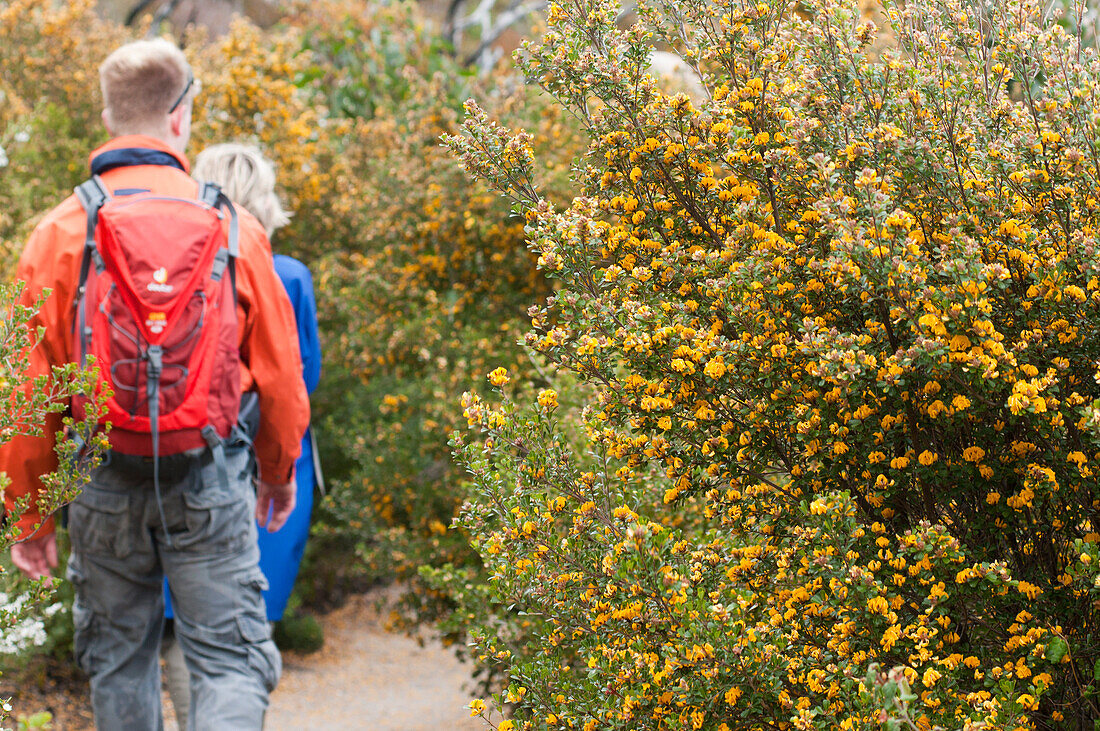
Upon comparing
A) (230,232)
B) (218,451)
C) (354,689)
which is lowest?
(354,689)

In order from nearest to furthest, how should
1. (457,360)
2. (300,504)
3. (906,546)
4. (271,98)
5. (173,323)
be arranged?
(906,546), (173,323), (300,504), (457,360), (271,98)

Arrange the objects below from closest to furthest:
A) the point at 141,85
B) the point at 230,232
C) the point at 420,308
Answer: the point at 230,232 → the point at 141,85 → the point at 420,308

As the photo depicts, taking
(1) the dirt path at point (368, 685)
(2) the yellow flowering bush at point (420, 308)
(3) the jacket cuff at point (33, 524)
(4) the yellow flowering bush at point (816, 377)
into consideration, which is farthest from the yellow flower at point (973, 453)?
(1) the dirt path at point (368, 685)

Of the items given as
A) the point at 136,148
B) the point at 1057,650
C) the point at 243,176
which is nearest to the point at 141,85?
the point at 136,148

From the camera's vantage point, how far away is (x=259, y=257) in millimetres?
2920

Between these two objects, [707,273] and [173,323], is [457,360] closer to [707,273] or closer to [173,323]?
[173,323]

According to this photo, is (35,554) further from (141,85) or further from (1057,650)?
(1057,650)

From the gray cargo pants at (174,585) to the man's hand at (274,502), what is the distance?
257 mm

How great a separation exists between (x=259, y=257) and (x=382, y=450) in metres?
2.28

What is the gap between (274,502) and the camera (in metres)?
3.21

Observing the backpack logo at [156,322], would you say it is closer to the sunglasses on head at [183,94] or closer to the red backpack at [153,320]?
the red backpack at [153,320]

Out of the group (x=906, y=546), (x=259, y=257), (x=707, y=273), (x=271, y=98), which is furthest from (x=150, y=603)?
(x=271, y=98)

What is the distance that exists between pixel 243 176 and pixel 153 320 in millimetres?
1262

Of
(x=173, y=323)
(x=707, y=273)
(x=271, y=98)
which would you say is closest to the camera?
(x=707, y=273)
